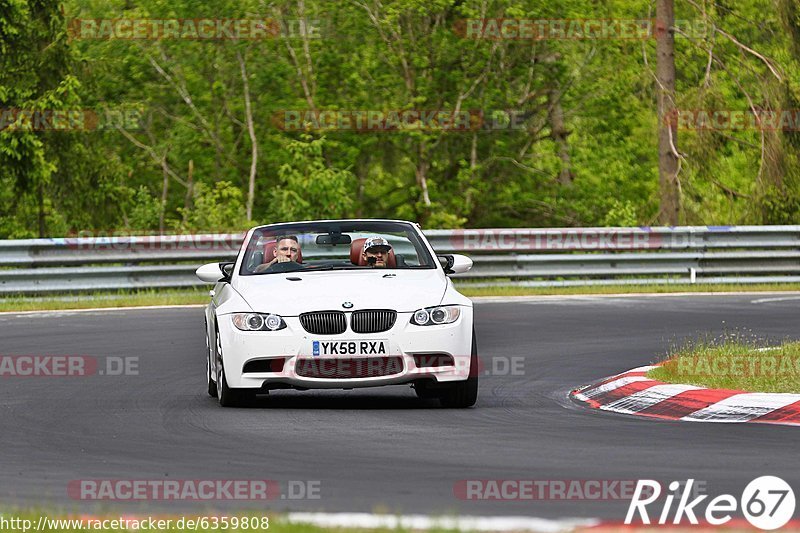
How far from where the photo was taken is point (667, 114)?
108 ft

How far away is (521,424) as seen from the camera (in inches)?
432

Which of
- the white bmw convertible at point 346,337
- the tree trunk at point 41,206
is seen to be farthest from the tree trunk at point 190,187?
A: the white bmw convertible at point 346,337

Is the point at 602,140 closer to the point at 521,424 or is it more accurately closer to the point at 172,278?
the point at 172,278

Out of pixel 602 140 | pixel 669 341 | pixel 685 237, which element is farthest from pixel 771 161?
pixel 669 341

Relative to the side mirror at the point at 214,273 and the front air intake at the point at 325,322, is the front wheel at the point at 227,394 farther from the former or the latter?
the side mirror at the point at 214,273

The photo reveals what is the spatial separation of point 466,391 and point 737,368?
90.0 inches

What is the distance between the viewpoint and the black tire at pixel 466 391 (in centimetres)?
1210

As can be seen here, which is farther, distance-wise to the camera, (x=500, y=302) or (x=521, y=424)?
(x=500, y=302)

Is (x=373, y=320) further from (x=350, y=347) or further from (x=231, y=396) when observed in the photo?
(x=231, y=396)

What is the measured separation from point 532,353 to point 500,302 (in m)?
7.34

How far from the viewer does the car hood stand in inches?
472

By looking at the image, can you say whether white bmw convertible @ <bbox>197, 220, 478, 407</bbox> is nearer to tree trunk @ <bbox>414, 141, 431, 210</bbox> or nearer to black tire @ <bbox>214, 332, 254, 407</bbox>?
black tire @ <bbox>214, 332, 254, 407</bbox>

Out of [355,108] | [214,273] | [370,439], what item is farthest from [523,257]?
[370,439]

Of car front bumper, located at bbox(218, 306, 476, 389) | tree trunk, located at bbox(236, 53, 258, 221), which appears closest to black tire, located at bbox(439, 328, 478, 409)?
car front bumper, located at bbox(218, 306, 476, 389)
